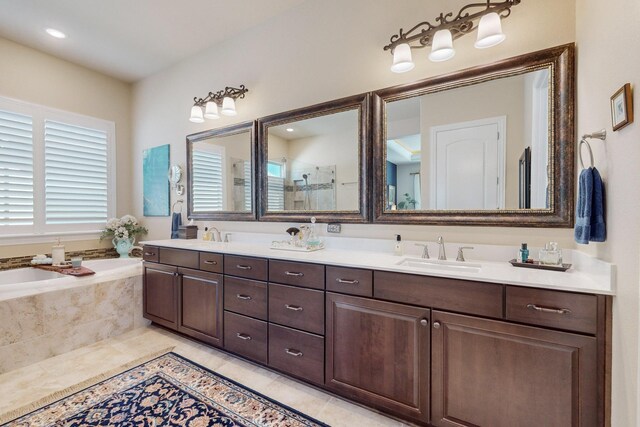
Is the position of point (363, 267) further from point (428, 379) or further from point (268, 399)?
point (268, 399)

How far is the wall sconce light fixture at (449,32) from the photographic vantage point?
5.20 ft

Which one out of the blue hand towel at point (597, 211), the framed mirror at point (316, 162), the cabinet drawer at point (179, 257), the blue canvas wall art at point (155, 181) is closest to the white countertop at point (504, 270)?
the blue hand towel at point (597, 211)

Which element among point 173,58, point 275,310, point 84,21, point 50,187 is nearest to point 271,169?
point 275,310

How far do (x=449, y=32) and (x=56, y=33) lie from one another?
12.3 feet

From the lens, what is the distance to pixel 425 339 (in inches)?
57.7

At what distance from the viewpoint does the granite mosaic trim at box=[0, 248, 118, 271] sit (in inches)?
118

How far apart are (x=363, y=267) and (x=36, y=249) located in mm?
3785

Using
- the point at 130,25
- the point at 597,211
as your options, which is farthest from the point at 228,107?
the point at 597,211

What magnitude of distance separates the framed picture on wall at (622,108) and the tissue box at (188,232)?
3.37 m

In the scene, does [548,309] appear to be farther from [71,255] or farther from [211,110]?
[71,255]

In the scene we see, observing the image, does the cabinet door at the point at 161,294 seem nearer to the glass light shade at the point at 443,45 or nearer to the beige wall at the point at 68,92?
the beige wall at the point at 68,92

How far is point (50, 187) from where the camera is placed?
3312mm

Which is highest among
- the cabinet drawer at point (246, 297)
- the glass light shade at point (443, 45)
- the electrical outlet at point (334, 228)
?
the glass light shade at point (443, 45)

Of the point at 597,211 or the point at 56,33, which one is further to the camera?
the point at 56,33
